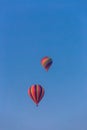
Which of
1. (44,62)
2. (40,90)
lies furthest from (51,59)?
(40,90)

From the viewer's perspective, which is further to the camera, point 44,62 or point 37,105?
point 44,62

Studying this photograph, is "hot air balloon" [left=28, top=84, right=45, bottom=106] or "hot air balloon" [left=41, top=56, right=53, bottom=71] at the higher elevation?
"hot air balloon" [left=41, top=56, right=53, bottom=71]

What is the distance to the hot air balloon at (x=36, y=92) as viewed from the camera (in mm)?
94312

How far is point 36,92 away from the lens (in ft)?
311

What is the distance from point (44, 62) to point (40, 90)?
21.9 ft

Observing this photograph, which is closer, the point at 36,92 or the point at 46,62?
the point at 36,92

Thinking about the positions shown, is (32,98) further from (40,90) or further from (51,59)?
(51,59)

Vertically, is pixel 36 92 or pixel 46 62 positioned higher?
pixel 46 62

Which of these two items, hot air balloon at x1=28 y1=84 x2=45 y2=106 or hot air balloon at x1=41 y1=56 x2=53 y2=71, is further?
hot air balloon at x1=41 y1=56 x2=53 y2=71

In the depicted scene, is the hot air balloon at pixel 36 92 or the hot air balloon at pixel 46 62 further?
the hot air balloon at pixel 46 62

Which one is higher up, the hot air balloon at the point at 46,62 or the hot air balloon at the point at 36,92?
the hot air balloon at the point at 46,62

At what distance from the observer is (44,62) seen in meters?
99.6

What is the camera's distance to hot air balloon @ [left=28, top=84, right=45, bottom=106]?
94312mm

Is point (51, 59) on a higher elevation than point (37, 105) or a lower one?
higher
